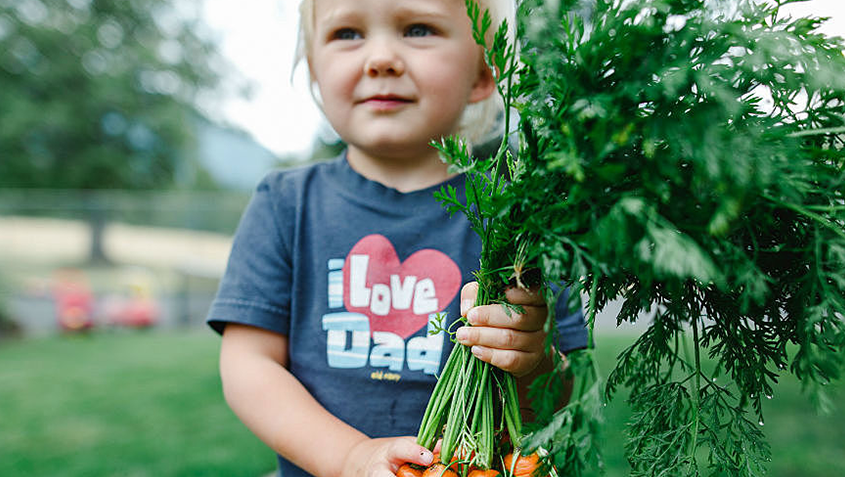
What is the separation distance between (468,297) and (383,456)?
39 centimetres

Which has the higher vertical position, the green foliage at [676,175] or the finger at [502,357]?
the green foliage at [676,175]

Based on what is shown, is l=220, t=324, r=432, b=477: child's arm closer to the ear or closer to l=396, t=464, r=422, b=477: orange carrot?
l=396, t=464, r=422, b=477: orange carrot

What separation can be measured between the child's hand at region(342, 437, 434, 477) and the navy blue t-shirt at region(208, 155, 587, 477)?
0.66 ft

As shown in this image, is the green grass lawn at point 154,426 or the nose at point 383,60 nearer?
the nose at point 383,60

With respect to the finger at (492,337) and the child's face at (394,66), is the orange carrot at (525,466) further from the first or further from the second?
the child's face at (394,66)

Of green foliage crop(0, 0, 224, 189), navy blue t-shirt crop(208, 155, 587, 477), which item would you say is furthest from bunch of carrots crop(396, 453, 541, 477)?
green foliage crop(0, 0, 224, 189)

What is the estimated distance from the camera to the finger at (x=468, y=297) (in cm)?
125

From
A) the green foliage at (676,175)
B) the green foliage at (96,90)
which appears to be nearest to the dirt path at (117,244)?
the green foliage at (96,90)

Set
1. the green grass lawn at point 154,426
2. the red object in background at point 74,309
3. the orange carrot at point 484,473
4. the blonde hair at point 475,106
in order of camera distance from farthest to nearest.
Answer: the red object in background at point 74,309 < the green grass lawn at point 154,426 < the blonde hair at point 475,106 < the orange carrot at point 484,473

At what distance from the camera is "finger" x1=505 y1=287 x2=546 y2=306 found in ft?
3.74

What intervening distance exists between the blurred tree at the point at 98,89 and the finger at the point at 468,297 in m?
26.7

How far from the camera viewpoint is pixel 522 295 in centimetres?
114

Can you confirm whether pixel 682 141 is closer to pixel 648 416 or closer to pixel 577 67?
pixel 577 67

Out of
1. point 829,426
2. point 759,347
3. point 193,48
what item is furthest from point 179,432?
point 193,48
